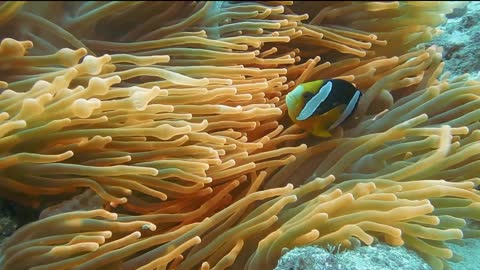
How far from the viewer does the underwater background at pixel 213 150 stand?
1.32m

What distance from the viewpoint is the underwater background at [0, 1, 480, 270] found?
1324mm

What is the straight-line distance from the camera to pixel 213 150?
4.81 feet

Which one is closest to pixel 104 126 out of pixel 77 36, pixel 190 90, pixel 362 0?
pixel 190 90

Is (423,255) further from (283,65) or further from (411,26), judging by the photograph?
(411,26)

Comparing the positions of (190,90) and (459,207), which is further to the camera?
(190,90)

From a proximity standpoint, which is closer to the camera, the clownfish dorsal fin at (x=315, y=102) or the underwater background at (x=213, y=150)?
the underwater background at (x=213, y=150)

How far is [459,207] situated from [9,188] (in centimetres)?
118

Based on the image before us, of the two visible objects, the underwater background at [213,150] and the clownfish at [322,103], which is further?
the clownfish at [322,103]

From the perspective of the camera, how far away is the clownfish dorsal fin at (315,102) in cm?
166

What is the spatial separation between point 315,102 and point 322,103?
0.03 meters

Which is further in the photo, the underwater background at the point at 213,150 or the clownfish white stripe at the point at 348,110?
the clownfish white stripe at the point at 348,110

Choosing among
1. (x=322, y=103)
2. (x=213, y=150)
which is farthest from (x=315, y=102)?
(x=213, y=150)

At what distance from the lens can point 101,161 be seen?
1.46 metres

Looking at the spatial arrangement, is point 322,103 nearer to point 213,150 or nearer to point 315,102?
point 315,102
